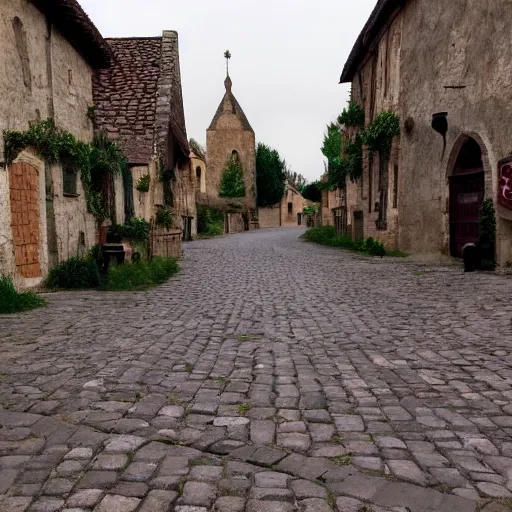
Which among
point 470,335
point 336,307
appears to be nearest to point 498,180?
point 336,307

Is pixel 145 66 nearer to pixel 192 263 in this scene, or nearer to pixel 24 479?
pixel 192 263

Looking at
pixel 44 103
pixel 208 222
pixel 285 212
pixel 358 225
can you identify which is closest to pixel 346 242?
pixel 358 225

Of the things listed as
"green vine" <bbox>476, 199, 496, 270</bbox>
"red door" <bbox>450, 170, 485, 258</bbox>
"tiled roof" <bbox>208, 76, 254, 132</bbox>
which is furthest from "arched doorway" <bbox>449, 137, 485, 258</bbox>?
"tiled roof" <bbox>208, 76, 254, 132</bbox>

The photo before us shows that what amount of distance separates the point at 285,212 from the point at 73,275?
54.4 m

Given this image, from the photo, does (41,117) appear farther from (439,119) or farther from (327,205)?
(327,205)

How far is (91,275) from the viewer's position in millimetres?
9688

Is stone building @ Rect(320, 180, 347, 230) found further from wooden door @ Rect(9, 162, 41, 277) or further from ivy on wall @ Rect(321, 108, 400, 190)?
wooden door @ Rect(9, 162, 41, 277)

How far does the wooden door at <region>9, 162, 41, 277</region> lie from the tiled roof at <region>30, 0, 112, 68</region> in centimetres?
309

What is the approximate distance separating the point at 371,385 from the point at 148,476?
1991 mm

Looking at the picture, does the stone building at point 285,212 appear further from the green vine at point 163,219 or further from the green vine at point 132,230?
the green vine at point 132,230

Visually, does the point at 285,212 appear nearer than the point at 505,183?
No

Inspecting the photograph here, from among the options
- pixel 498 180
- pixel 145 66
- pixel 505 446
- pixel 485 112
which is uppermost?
pixel 145 66

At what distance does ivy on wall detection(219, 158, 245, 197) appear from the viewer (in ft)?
160

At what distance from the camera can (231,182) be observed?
160 feet
